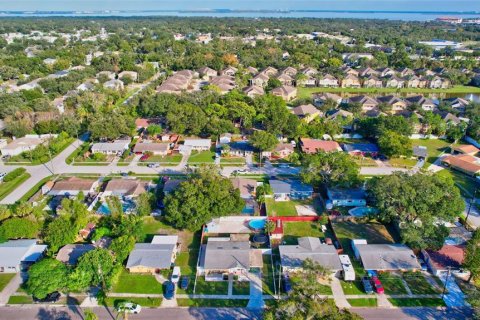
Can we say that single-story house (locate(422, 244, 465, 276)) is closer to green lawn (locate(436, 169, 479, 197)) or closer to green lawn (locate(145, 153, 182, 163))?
green lawn (locate(436, 169, 479, 197))

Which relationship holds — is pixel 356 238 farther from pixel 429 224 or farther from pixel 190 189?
pixel 190 189

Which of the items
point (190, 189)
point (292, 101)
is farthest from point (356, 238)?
point (292, 101)

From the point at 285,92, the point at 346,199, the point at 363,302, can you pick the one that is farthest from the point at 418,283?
the point at 285,92

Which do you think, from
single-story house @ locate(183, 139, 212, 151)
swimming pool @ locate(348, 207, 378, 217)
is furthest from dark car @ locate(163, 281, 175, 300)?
single-story house @ locate(183, 139, 212, 151)

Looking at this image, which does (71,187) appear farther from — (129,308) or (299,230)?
(299,230)

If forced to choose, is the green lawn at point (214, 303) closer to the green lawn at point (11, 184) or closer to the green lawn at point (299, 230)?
the green lawn at point (299, 230)

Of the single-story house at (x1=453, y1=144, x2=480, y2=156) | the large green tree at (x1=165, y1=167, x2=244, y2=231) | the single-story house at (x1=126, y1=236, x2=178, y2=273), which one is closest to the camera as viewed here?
the single-story house at (x1=126, y1=236, x2=178, y2=273)
